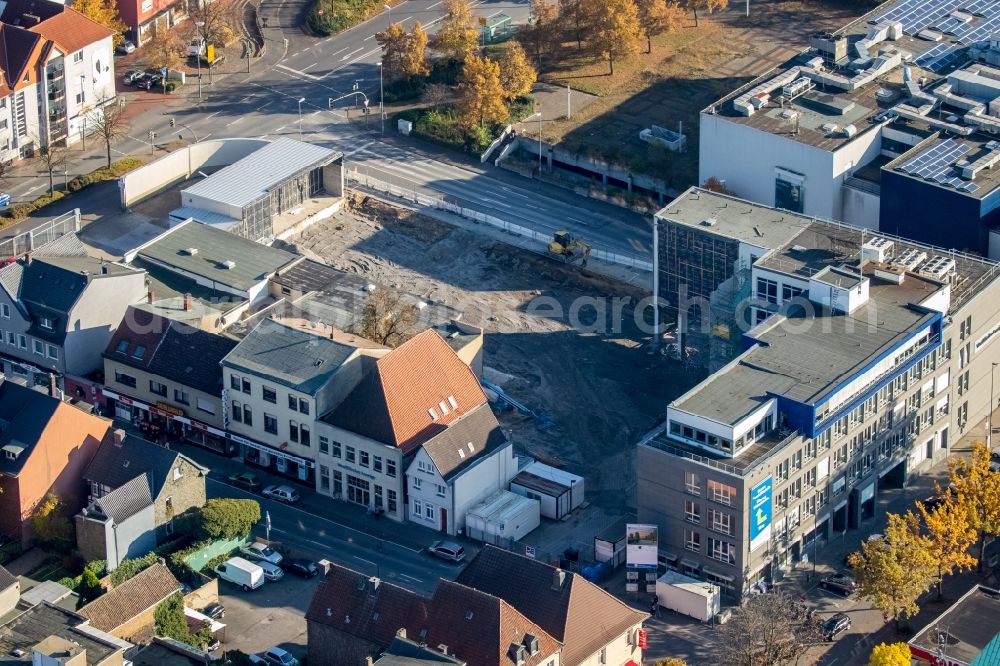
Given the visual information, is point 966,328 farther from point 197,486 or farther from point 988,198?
point 197,486

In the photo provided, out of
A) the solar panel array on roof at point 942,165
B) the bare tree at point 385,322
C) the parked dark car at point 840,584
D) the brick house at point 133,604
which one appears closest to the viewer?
the brick house at point 133,604

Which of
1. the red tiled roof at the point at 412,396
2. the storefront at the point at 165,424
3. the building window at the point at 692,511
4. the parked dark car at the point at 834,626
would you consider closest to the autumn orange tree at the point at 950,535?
the parked dark car at the point at 834,626

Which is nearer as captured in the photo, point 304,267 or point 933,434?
point 933,434

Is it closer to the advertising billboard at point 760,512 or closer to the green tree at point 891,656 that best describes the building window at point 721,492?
the advertising billboard at point 760,512

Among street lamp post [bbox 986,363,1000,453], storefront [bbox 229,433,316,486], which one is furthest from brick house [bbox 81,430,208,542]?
street lamp post [bbox 986,363,1000,453]

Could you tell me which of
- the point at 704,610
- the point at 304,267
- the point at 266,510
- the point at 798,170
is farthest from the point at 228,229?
the point at 704,610

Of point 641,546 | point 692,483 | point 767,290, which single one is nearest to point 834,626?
point 692,483
